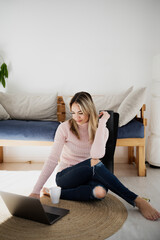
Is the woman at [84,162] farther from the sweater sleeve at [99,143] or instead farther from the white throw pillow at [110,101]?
the white throw pillow at [110,101]

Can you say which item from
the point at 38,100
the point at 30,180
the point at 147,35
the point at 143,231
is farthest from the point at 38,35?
the point at 143,231

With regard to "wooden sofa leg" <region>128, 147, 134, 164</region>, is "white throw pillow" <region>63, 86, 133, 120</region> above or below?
above

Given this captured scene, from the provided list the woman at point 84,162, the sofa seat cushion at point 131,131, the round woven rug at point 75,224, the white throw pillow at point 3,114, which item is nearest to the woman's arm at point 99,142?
the woman at point 84,162

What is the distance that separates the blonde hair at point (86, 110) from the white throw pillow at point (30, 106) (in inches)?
46.0

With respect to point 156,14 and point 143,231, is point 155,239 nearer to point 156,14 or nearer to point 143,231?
point 143,231

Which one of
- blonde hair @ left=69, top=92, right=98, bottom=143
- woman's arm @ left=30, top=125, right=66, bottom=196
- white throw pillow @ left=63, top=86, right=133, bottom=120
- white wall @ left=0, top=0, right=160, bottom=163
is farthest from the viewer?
white wall @ left=0, top=0, right=160, bottom=163

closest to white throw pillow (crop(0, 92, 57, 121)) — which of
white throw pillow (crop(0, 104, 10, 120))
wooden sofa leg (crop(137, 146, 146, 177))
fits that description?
white throw pillow (crop(0, 104, 10, 120))

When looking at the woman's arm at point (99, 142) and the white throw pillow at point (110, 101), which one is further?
the white throw pillow at point (110, 101)

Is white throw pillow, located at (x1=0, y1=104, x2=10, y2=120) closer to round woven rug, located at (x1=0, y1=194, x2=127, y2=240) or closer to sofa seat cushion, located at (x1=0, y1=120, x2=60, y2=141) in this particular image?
sofa seat cushion, located at (x1=0, y1=120, x2=60, y2=141)

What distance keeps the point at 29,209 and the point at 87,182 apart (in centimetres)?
46

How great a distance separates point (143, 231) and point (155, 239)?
0.27 feet

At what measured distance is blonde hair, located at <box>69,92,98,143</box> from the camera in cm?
160

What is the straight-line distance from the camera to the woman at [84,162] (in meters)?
1.44

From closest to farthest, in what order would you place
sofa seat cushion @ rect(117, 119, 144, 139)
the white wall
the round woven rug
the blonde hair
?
the round woven rug, the blonde hair, sofa seat cushion @ rect(117, 119, 144, 139), the white wall
